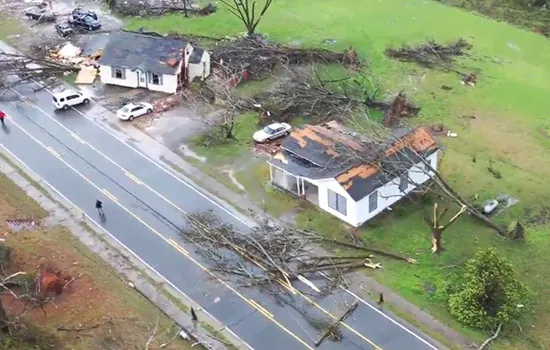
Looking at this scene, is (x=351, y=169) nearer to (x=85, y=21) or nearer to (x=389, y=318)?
(x=389, y=318)

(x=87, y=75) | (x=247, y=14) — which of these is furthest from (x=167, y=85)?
(x=247, y=14)

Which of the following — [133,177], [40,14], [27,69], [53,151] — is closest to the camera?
[133,177]

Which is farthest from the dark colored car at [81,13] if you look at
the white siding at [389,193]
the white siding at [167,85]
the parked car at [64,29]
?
the white siding at [389,193]

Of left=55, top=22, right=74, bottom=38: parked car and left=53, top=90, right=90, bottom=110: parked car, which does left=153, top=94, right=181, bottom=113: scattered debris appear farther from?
left=55, top=22, right=74, bottom=38: parked car

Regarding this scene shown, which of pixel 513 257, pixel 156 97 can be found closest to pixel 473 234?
pixel 513 257

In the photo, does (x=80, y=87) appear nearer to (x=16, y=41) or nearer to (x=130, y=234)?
(x=16, y=41)

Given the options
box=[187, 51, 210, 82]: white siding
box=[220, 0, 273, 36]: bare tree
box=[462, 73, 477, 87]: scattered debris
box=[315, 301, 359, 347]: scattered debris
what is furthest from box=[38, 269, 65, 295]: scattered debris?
box=[462, 73, 477, 87]: scattered debris
